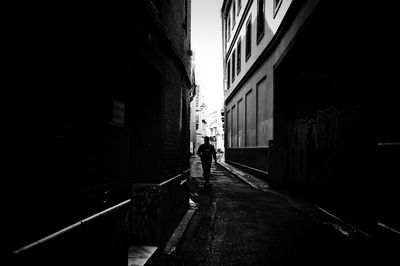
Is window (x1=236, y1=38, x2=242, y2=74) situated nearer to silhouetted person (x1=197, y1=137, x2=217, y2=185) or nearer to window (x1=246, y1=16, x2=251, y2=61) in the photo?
window (x1=246, y1=16, x2=251, y2=61)

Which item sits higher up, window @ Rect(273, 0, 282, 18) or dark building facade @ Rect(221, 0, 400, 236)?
window @ Rect(273, 0, 282, 18)

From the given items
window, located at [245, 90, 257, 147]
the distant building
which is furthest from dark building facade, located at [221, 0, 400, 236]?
the distant building

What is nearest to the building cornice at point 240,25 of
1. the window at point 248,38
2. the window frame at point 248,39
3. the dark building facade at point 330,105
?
the window frame at point 248,39

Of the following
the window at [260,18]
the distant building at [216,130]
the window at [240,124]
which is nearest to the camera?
the window at [260,18]

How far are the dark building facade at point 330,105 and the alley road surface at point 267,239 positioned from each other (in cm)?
62

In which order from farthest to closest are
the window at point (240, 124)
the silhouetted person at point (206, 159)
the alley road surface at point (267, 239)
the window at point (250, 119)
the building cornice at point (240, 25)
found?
the window at point (240, 124)
the building cornice at point (240, 25)
the window at point (250, 119)
the silhouetted person at point (206, 159)
the alley road surface at point (267, 239)

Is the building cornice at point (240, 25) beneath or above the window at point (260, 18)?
above

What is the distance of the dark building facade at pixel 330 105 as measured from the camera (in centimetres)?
456

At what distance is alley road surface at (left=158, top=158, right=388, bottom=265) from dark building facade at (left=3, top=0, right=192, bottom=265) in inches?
34.9

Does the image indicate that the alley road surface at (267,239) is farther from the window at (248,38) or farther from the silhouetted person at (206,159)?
the window at (248,38)

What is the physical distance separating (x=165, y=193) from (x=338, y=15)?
558cm

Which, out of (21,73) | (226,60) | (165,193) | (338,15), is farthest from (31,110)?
(226,60)

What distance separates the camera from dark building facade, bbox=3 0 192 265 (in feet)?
5.35

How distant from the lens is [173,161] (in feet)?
18.6
